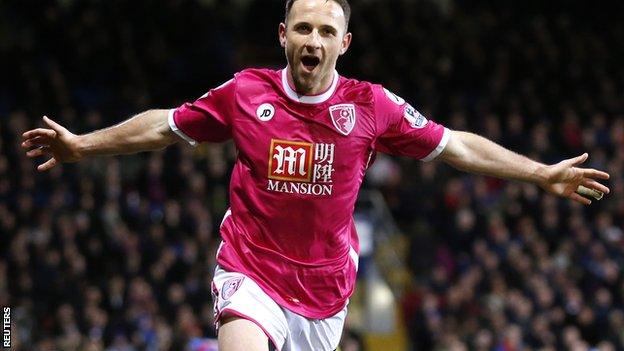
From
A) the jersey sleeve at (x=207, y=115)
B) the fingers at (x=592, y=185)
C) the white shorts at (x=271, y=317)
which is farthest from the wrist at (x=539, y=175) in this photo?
the jersey sleeve at (x=207, y=115)

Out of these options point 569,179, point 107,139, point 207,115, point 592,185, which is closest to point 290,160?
point 207,115

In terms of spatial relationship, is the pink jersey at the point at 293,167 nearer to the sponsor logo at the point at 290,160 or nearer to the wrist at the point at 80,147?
the sponsor logo at the point at 290,160

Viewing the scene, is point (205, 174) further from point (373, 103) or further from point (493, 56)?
point (373, 103)

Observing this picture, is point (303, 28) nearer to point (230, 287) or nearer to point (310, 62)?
point (310, 62)

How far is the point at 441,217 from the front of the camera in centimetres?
1609

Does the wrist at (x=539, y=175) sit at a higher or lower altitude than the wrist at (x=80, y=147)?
lower

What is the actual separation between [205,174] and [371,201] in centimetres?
227

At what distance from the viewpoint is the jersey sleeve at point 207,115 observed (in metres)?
5.91

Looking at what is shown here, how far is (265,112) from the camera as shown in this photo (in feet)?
19.2

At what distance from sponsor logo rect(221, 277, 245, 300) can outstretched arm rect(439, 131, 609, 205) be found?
1280 millimetres

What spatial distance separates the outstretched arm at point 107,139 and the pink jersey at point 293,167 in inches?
3.6

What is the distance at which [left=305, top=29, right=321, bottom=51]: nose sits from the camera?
18.6ft

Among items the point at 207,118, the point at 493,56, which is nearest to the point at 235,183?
the point at 207,118

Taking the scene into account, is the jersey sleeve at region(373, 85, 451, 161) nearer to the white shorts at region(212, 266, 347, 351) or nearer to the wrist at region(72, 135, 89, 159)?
the white shorts at region(212, 266, 347, 351)
